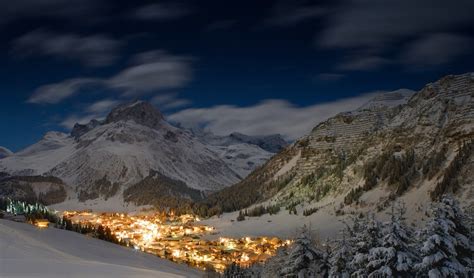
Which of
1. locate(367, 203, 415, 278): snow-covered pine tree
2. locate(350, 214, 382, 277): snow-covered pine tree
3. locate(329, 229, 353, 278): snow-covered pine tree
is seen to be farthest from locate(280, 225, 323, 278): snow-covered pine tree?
locate(367, 203, 415, 278): snow-covered pine tree

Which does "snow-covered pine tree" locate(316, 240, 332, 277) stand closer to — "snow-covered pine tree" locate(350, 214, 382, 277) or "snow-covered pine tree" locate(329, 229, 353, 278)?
"snow-covered pine tree" locate(329, 229, 353, 278)

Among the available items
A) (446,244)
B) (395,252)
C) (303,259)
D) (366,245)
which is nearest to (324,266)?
(303,259)

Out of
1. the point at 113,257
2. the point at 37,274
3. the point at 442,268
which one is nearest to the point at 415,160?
the point at 113,257

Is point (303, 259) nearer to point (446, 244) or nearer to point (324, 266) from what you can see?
point (324, 266)

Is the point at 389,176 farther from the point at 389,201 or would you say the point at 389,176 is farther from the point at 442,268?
the point at 442,268

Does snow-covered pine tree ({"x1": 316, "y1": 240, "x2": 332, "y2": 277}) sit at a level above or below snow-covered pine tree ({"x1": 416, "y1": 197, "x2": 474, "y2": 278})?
below
